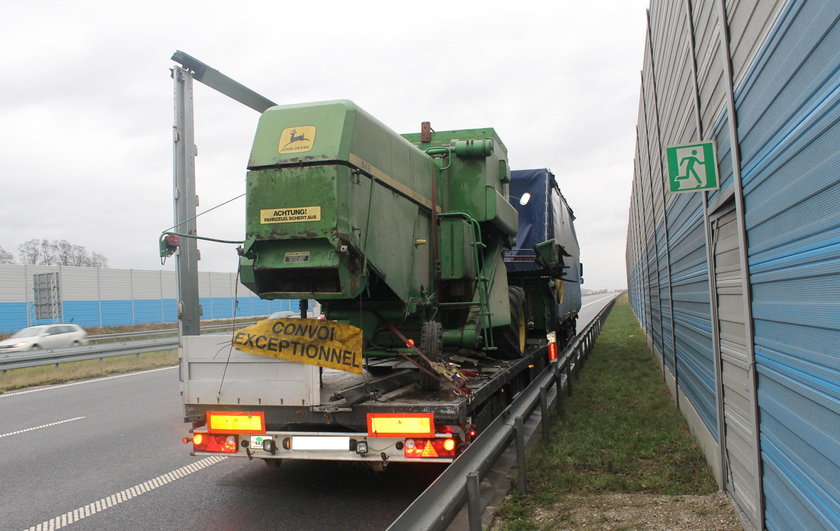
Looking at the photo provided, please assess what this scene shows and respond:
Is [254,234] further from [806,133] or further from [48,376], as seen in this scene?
[48,376]

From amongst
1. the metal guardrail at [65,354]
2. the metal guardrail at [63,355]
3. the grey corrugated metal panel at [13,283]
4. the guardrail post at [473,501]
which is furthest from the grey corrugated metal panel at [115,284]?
the guardrail post at [473,501]

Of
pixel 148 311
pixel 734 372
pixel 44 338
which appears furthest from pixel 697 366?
pixel 148 311

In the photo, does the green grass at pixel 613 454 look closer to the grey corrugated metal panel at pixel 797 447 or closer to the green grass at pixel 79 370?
the grey corrugated metal panel at pixel 797 447

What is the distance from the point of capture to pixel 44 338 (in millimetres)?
21641

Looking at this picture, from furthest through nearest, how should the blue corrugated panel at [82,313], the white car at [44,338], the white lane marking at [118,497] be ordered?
the blue corrugated panel at [82,313] < the white car at [44,338] < the white lane marking at [118,497]

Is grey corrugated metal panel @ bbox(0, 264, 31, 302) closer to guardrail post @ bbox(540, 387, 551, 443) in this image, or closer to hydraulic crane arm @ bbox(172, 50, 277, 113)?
hydraulic crane arm @ bbox(172, 50, 277, 113)

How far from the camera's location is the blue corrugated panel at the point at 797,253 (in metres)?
2.41

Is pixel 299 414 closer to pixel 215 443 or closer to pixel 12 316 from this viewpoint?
pixel 215 443

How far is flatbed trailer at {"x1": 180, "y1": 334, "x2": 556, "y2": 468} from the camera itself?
15.6 feet

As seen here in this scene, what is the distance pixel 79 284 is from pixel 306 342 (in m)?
34.5

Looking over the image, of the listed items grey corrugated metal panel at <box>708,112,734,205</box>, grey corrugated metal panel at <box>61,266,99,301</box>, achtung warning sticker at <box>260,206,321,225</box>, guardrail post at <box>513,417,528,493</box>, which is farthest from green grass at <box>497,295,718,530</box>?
grey corrugated metal panel at <box>61,266,99,301</box>

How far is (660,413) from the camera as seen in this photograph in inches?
316

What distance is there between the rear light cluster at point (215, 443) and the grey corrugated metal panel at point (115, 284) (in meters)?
34.2

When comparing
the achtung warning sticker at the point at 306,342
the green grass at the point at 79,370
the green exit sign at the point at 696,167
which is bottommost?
the green grass at the point at 79,370
